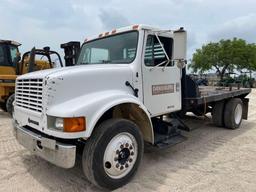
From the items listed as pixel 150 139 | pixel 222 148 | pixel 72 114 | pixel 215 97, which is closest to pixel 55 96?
pixel 72 114

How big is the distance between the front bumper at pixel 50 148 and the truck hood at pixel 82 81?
1.60ft

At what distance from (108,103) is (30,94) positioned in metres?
1.13

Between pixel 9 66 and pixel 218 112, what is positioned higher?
pixel 9 66

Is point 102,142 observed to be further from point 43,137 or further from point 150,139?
point 150,139

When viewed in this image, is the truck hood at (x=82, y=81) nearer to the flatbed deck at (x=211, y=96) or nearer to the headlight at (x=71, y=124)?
the headlight at (x=71, y=124)

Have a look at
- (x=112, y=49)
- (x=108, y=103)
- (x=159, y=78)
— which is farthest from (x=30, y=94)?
(x=159, y=78)

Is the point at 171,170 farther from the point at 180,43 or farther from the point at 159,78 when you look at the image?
the point at 180,43

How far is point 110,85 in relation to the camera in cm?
345

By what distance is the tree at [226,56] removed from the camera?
3425 cm

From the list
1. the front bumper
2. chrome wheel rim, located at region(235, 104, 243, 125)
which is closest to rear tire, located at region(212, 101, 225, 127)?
chrome wheel rim, located at region(235, 104, 243, 125)

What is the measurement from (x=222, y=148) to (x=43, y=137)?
3.62 m

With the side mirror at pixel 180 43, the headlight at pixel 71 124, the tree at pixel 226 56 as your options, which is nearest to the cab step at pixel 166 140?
the side mirror at pixel 180 43

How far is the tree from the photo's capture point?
34.2 meters

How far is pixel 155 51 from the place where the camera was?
406cm
